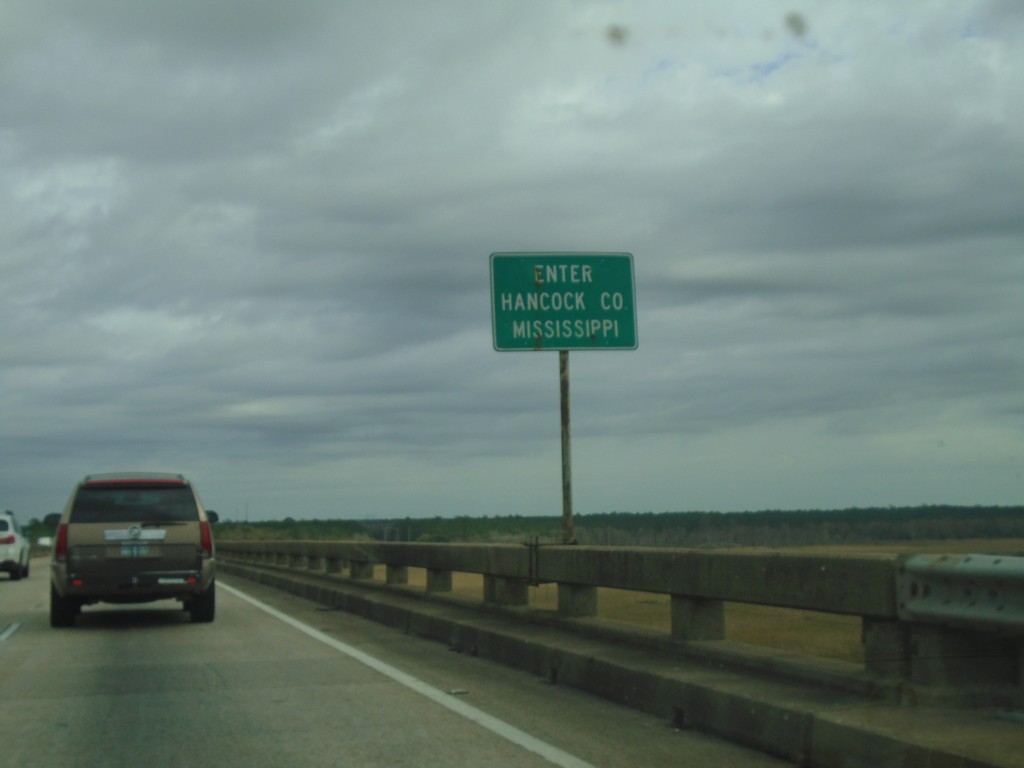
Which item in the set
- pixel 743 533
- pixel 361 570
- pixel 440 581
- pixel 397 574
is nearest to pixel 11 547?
pixel 361 570

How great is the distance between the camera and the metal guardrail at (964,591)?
593 cm

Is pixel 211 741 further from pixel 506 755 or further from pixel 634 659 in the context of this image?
pixel 634 659

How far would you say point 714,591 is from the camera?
8.38 meters

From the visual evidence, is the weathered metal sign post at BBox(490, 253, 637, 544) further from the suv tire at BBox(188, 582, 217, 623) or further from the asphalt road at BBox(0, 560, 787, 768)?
the suv tire at BBox(188, 582, 217, 623)

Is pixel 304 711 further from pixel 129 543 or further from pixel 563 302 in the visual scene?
pixel 129 543

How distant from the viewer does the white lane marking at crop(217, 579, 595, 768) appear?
23.0 ft

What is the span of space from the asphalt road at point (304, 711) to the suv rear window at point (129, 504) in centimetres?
187

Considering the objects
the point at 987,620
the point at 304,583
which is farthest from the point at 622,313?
the point at 304,583

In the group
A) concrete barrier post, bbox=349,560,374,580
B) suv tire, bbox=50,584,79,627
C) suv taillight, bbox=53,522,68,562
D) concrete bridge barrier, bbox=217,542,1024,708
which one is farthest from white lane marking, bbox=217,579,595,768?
concrete barrier post, bbox=349,560,374,580

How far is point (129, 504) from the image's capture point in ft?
52.5

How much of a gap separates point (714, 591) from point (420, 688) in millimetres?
2720

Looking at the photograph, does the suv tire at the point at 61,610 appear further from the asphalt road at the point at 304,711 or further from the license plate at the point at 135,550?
the asphalt road at the point at 304,711

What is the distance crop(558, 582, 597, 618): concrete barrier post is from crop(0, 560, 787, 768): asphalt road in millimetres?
866

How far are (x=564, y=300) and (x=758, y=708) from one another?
734cm
